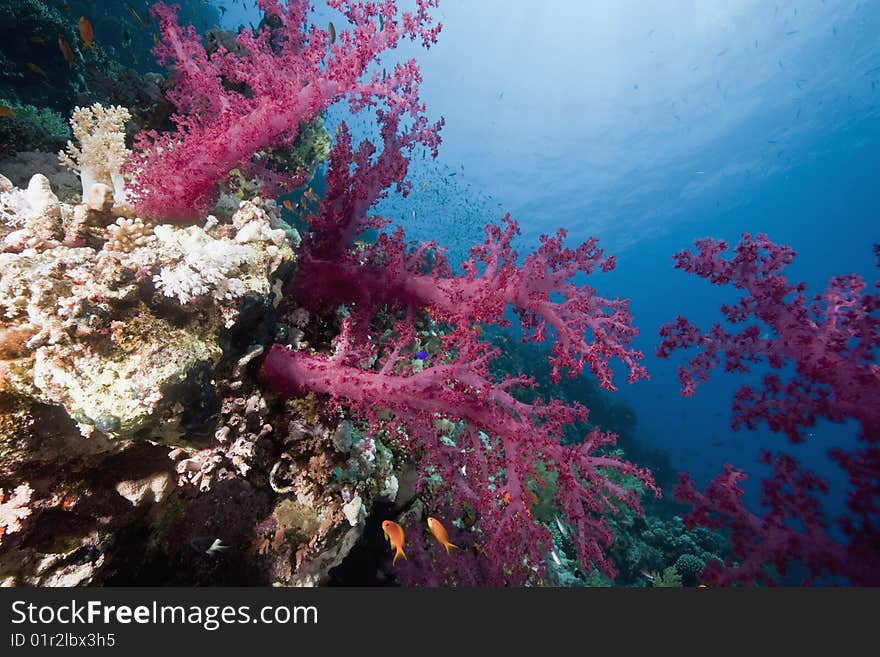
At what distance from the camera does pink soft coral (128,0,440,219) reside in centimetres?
272

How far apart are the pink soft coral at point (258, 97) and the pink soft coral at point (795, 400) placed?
3.86m

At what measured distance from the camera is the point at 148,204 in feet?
8.82

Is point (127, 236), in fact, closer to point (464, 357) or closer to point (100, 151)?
point (100, 151)

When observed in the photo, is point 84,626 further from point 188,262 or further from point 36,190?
point 36,190

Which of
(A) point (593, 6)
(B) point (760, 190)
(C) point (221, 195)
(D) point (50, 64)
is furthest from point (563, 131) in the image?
(C) point (221, 195)

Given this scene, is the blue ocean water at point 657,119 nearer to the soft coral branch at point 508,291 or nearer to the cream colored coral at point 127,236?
the soft coral branch at point 508,291

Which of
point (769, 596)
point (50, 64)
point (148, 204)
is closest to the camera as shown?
point (148, 204)

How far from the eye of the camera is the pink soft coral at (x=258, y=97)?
272 cm

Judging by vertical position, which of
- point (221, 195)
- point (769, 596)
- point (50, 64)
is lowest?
point (769, 596)

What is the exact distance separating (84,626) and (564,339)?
368 cm

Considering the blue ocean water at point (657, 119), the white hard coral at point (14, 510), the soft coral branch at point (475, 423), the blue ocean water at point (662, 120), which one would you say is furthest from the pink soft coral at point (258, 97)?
the blue ocean water at point (662, 120)

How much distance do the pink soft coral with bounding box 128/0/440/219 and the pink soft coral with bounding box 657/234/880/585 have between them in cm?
386

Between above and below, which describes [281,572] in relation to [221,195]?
below

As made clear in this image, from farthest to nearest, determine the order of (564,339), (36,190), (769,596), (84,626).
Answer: (564,339), (769,596), (36,190), (84,626)
